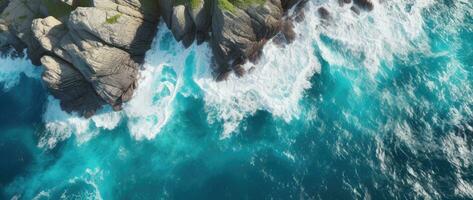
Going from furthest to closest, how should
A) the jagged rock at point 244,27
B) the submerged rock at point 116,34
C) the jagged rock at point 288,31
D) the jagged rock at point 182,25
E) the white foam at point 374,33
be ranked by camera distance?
the jagged rock at point 288,31, the jagged rock at point 182,25, the white foam at point 374,33, the submerged rock at point 116,34, the jagged rock at point 244,27

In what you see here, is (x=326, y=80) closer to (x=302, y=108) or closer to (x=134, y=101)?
(x=302, y=108)

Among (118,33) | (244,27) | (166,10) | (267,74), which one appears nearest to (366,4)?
(267,74)

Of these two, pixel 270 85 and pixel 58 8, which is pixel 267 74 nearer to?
pixel 270 85

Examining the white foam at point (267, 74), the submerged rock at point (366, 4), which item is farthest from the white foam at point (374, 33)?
the submerged rock at point (366, 4)

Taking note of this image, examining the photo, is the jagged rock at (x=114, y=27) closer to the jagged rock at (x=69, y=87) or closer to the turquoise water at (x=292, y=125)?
the turquoise water at (x=292, y=125)

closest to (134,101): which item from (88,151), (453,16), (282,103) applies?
(88,151)

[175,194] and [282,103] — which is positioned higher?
[282,103]

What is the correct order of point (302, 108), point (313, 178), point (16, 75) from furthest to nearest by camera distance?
1. point (16, 75)
2. point (302, 108)
3. point (313, 178)
